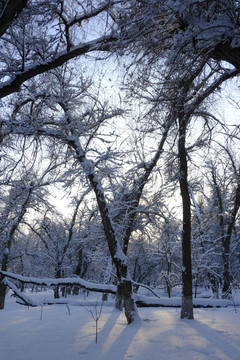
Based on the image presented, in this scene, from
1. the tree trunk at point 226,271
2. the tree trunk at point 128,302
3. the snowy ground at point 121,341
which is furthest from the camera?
the tree trunk at point 226,271

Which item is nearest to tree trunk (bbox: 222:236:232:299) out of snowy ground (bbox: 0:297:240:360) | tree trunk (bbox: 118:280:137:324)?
snowy ground (bbox: 0:297:240:360)

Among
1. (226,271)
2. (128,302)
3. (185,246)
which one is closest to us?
(128,302)

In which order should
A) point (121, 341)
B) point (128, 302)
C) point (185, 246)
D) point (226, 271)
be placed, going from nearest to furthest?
point (121, 341), point (128, 302), point (185, 246), point (226, 271)

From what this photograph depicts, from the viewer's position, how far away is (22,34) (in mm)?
4223

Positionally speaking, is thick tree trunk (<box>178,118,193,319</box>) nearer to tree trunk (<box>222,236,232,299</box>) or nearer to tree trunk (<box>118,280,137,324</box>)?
tree trunk (<box>118,280,137,324</box>)

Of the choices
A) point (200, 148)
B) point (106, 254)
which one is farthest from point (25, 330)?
point (106, 254)

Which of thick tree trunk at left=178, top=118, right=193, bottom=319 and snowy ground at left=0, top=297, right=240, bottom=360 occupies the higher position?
thick tree trunk at left=178, top=118, right=193, bottom=319

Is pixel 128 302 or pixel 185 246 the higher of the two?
pixel 185 246

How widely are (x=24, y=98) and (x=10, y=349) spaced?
553 centimetres

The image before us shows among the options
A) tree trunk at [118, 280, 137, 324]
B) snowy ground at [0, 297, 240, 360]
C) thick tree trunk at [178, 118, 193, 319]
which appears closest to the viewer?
snowy ground at [0, 297, 240, 360]

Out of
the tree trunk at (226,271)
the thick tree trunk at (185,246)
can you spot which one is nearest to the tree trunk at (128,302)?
the thick tree trunk at (185,246)

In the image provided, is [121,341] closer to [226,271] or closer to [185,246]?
[185,246]

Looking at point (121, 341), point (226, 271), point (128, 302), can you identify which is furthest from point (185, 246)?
point (226, 271)

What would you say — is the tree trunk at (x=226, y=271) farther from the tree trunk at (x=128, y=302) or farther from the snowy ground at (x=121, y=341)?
the tree trunk at (x=128, y=302)
